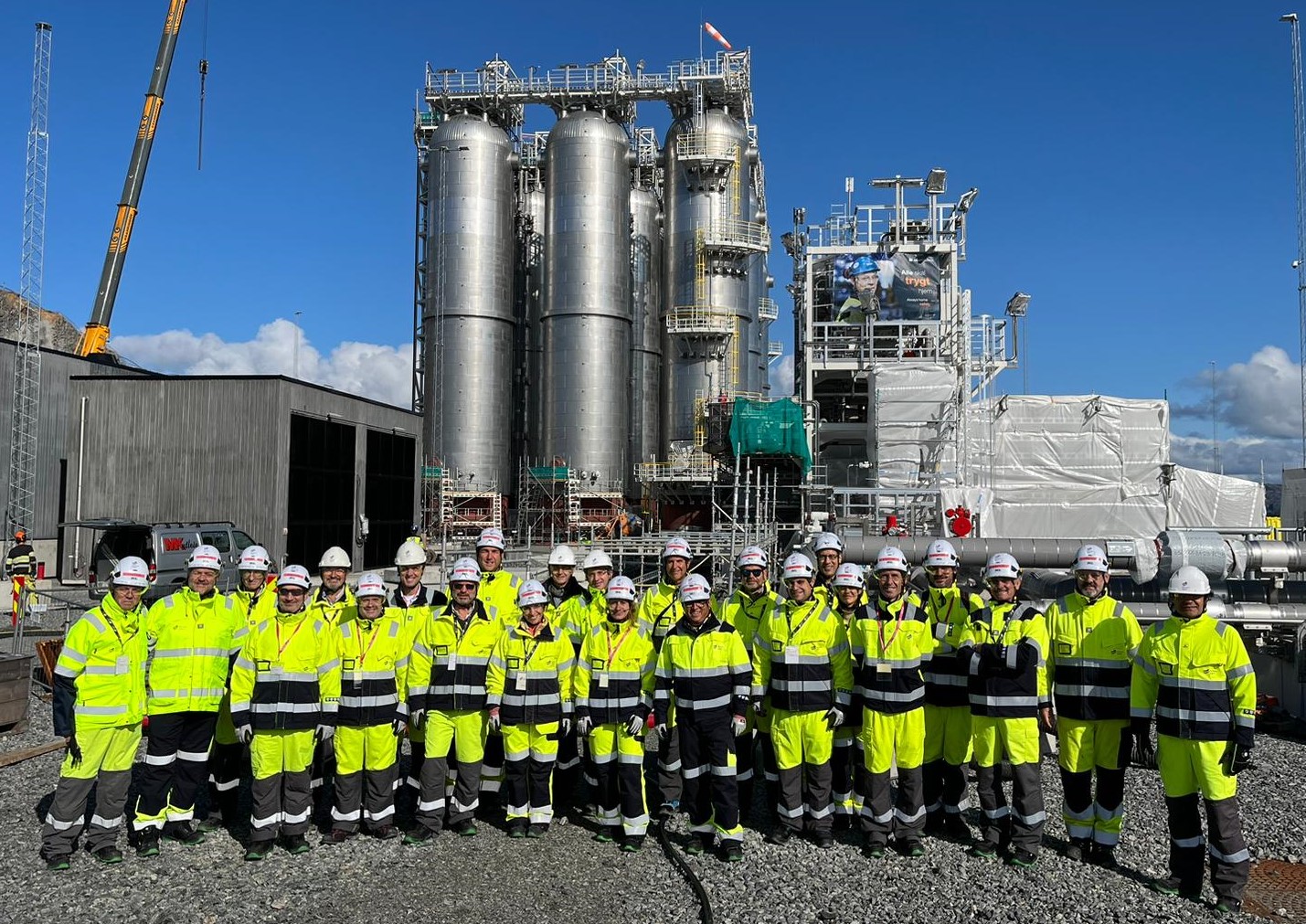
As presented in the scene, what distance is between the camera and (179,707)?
7.11 metres

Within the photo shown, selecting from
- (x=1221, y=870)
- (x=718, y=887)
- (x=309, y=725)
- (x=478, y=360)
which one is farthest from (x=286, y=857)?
(x=478, y=360)

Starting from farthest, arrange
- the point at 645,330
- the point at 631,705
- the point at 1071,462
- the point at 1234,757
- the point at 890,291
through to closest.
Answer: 1. the point at 645,330
2. the point at 890,291
3. the point at 1071,462
4. the point at 631,705
5. the point at 1234,757

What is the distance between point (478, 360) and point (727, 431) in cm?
1133

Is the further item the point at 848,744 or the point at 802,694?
the point at 848,744

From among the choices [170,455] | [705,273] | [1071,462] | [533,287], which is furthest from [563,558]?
[533,287]

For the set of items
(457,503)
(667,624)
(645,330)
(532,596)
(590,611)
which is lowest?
(667,624)

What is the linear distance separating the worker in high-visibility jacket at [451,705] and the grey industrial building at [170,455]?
69.1ft

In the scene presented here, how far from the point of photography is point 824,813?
7430 mm

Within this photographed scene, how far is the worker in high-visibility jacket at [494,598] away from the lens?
26.3ft

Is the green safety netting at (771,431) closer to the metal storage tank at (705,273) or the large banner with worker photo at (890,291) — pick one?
the metal storage tank at (705,273)

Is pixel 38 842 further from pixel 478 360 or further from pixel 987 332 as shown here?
pixel 987 332

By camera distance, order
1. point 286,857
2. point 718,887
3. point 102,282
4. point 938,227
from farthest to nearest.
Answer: point 938,227
point 102,282
point 286,857
point 718,887

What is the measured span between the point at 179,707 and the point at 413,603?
2.07 metres

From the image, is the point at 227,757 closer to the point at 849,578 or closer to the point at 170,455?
the point at 849,578
